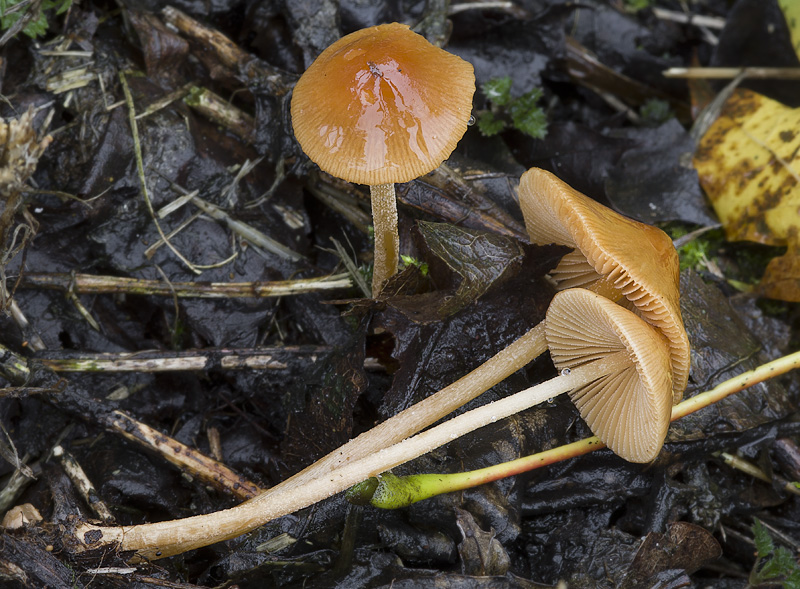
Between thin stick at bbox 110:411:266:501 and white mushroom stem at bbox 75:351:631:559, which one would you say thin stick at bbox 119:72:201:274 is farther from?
white mushroom stem at bbox 75:351:631:559

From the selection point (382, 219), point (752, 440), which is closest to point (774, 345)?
point (752, 440)

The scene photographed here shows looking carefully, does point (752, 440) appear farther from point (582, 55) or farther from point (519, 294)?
point (582, 55)

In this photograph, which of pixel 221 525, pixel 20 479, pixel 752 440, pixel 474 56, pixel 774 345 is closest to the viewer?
pixel 221 525

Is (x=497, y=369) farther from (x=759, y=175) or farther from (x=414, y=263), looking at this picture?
(x=759, y=175)

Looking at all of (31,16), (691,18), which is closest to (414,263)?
(31,16)

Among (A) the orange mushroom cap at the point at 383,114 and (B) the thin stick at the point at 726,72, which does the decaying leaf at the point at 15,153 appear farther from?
(B) the thin stick at the point at 726,72

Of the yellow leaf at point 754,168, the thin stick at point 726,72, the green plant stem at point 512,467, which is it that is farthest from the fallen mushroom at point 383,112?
the thin stick at point 726,72
